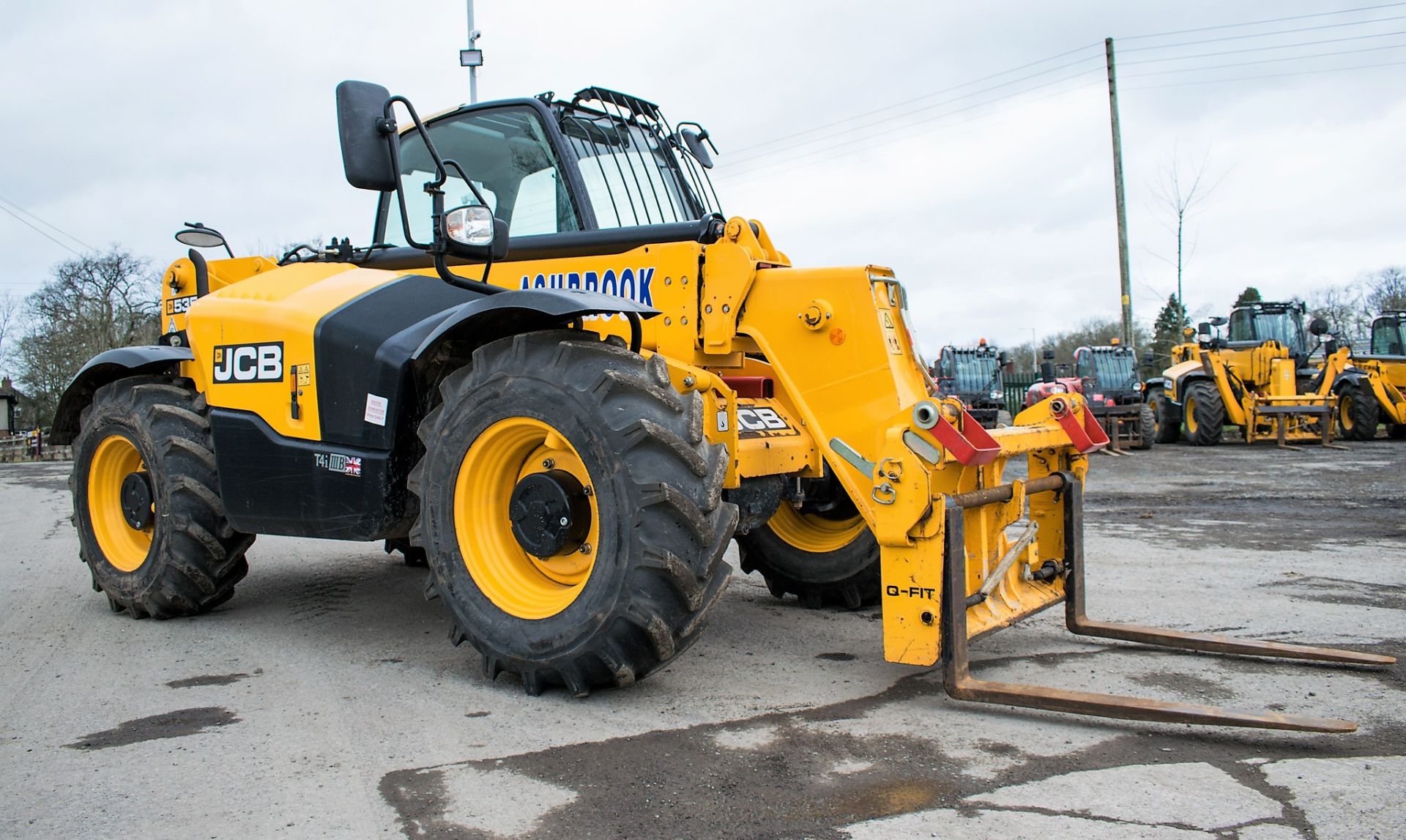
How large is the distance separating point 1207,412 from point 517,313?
18.8 m

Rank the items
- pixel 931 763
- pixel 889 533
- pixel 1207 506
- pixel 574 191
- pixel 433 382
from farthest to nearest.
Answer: pixel 1207 506
pixel 574 191
pixel 433 382
pixel 889 533
pixel 931 763

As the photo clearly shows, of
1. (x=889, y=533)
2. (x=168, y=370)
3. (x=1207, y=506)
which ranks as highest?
(x=168, y=370)

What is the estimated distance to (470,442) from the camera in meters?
4.42

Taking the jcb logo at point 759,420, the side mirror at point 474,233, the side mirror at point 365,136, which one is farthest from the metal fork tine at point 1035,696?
the side mirror at point 365,136

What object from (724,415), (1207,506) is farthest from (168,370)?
(1207,506)

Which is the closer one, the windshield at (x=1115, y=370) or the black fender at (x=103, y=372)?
the black fender at (x=103, y=372)

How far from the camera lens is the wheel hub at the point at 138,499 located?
19.5 feet

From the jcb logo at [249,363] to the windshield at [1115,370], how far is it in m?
21.9

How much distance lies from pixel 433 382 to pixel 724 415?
144cm

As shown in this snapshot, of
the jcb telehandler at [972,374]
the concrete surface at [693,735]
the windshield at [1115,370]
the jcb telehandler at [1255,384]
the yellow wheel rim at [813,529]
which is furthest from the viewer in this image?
the jcb telehandler at [972,374]

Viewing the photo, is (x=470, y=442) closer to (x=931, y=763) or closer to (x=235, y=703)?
(x=235, y=703)

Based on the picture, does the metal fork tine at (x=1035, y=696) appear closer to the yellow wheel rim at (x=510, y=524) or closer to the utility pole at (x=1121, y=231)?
the yellow wheel rim at (x=510, y=524)

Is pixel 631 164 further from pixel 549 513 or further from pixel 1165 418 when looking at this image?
pixel 1165 418

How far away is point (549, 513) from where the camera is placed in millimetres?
4289
